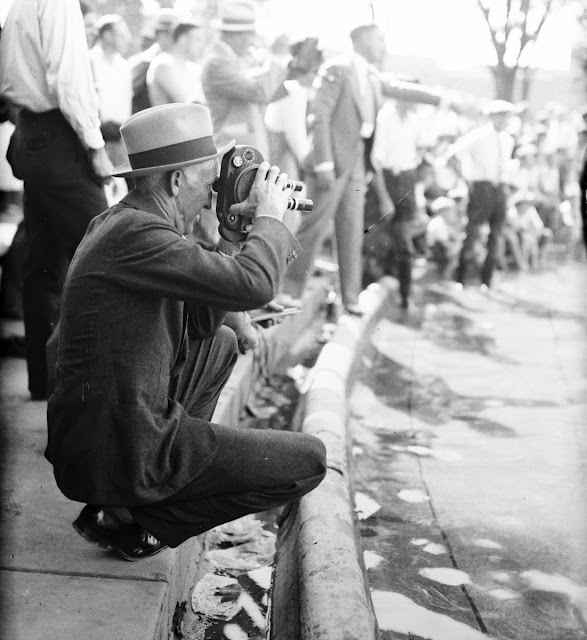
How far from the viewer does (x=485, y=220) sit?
1121 centimetres

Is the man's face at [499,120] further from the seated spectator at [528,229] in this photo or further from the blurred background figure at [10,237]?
the blurred background figure at [10,237]

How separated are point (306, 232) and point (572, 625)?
418 centimetres

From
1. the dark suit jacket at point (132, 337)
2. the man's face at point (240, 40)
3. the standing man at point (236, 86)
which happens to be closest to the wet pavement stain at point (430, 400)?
the standing man at point (236, 86)

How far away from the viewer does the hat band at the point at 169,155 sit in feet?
9.45

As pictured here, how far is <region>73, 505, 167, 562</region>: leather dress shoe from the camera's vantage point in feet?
9.86

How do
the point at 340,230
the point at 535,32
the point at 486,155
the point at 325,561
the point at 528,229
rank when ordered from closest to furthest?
the point at 325,561 < the point at 340,230 < the point at 486,155 < the point at 528,229 < the point at 535,32

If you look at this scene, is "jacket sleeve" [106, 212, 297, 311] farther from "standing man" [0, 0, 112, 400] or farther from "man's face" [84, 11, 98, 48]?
"man's face" [84, 11, 98, 48]

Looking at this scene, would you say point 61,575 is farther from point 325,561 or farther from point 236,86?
point 236,86

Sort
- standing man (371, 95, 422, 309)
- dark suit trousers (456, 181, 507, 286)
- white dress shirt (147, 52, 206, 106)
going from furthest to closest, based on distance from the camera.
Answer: dark suit trousers (456, 181, 507, 286) < standing man (371, 95, 422, 309) < white dress shirt (147, 52, 206, 106)

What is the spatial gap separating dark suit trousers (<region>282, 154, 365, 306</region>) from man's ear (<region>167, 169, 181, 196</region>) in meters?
3.70

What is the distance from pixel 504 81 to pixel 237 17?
14485 millimetres

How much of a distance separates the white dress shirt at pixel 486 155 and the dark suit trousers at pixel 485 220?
105mm

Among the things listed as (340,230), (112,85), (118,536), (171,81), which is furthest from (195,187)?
(340,230)

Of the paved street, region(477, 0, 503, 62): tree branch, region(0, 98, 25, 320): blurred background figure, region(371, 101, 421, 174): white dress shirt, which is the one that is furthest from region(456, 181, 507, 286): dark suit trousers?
region(0, 98, 25, 320): blurred background figure
